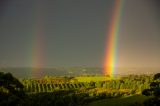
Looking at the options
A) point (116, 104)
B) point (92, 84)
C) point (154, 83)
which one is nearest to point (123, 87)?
point (92, 84)

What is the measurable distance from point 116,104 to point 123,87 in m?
68.9

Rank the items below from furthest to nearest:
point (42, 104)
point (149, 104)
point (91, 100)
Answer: point (91, 100) < point (42, 104) < point (149, 104)

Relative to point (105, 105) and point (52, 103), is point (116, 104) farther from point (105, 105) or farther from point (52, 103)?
point (52, 103)

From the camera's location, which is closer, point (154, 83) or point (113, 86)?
point (154, 83)

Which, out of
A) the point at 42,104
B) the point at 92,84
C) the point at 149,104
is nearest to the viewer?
the point at 149,104

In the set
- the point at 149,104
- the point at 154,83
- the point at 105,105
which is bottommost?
the point at 105,105

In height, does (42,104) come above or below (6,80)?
below

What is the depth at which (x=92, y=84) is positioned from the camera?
552ft

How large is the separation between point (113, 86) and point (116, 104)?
2805 inches

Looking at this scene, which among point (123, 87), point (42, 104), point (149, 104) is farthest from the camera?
point (123, 87)

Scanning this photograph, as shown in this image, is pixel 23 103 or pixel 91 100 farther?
pixel 91 100

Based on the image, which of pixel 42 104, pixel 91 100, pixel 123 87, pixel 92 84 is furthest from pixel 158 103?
pixel 92 84

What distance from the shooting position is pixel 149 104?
31.2ft

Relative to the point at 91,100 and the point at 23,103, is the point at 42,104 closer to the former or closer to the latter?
the point at 91,100
